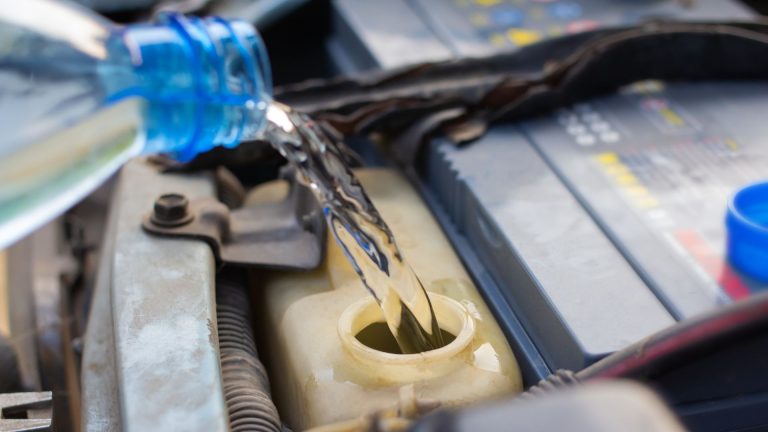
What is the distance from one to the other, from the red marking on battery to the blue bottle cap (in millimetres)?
13

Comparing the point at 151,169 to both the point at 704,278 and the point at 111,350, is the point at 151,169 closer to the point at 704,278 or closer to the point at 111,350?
the point at 111,350

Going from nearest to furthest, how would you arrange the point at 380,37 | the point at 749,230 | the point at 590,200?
the point at 749,230 → the point at 590,200 → the point at 380,37

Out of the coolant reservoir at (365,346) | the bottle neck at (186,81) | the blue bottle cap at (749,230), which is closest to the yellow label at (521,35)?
the coolant reservoir at (365,346)

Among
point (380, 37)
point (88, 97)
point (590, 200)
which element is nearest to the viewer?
point (88, 97)

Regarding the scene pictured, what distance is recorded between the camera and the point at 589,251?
972 millimetres

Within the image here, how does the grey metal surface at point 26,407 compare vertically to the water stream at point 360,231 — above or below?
below

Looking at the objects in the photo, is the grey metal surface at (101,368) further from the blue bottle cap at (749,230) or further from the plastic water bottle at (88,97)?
the blue bottle cap at (749,230)

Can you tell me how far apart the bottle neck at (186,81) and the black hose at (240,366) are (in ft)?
0.64

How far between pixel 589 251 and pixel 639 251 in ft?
0.15

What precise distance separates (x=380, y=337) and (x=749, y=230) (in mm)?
350

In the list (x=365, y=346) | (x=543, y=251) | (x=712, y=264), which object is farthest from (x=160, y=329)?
(x=712, y=264)

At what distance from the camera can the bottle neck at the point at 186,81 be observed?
32.3 inches

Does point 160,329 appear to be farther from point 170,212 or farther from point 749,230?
point 749,230

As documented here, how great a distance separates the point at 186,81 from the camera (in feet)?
2.72
